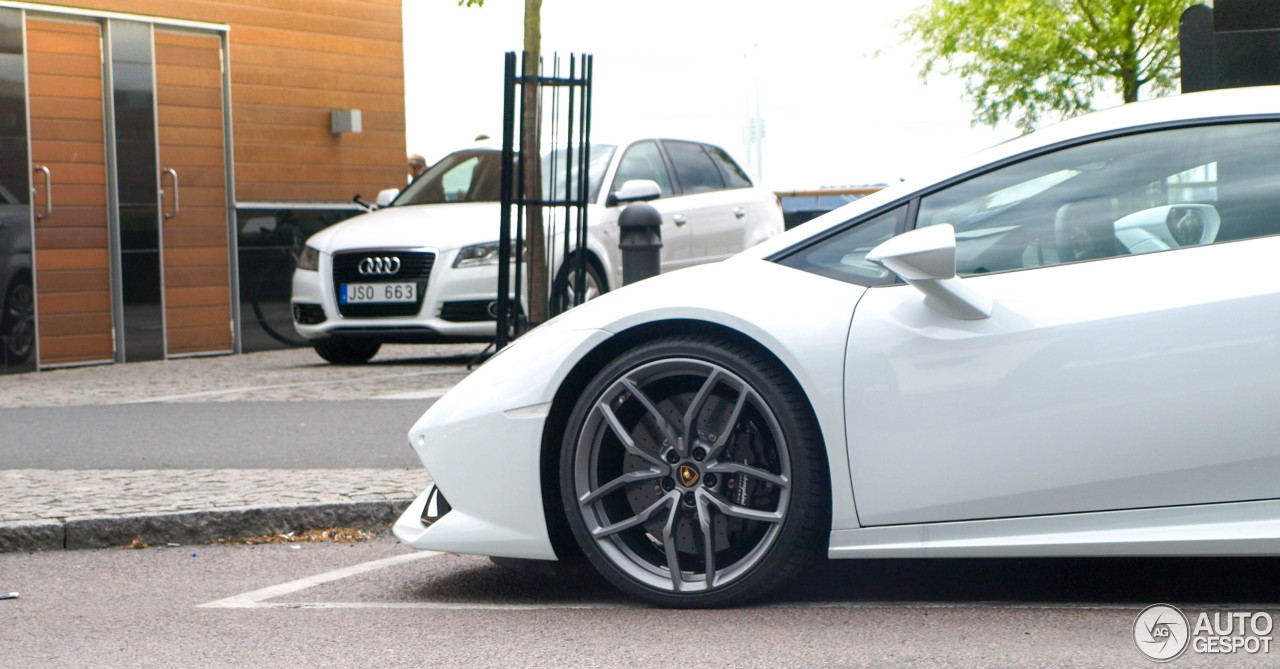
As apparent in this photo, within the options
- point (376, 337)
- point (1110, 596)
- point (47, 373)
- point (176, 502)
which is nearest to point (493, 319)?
point (376, 337)

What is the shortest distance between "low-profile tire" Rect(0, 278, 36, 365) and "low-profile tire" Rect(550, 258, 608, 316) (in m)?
4.38

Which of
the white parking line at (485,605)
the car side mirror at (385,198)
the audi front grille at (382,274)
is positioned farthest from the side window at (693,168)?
the white parking line at (485,605)

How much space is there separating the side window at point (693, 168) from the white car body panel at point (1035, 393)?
25.8ft

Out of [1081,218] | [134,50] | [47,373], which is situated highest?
[134,50]

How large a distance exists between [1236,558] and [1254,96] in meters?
1.32

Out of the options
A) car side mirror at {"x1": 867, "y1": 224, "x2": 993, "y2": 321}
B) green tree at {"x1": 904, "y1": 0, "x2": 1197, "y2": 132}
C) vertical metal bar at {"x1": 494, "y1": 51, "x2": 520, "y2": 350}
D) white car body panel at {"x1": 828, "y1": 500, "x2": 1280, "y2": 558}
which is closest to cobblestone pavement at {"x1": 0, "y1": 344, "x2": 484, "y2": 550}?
white car body panel at {"x1": 828, "y1": 500, "x2": 1280, "y2": 558}

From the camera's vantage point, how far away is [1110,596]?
12.1 feet

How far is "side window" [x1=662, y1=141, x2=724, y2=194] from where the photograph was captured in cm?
1158

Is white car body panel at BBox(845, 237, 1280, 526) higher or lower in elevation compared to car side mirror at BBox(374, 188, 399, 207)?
lower

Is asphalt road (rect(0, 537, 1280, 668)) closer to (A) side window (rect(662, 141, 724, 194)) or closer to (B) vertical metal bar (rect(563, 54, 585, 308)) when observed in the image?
(B) vertical metal bar (rect(563, 54, 585, 308))

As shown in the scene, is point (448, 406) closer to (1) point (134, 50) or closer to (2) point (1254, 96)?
(2) point (1254, 96)

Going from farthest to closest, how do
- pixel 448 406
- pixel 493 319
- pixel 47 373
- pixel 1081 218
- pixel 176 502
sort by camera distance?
pixel 47 373
pixel 493 319
pixel 176 502
pixel 448 406
pixel 1081 218

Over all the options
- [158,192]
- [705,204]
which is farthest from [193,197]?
[705,204]

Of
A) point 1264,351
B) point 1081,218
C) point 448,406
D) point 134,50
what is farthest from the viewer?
point 134,50
